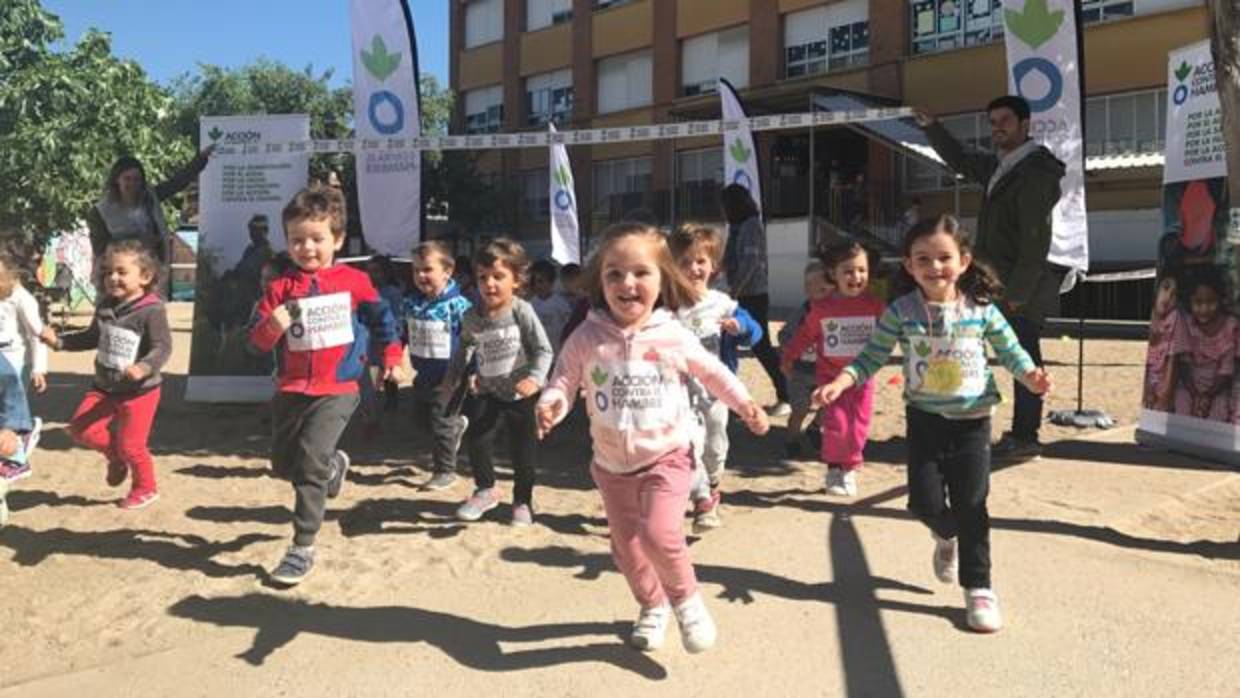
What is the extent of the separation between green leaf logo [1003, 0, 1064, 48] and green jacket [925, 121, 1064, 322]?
1606 mm

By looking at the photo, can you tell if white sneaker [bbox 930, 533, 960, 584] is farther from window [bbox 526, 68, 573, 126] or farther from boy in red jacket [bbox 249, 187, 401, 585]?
window [bbox 526, 68, 573, 126]

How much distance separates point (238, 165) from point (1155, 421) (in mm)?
7634

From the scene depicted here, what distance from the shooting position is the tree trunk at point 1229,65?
4.75 meters

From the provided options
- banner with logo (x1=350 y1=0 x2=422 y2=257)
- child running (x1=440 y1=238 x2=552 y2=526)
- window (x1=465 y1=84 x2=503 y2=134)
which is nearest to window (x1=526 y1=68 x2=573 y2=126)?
window (x1=465 y1=84 x2=503 y2=134)

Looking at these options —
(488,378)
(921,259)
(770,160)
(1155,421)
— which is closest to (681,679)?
(921,259)

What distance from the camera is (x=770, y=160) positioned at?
31312mm

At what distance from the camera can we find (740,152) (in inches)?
571

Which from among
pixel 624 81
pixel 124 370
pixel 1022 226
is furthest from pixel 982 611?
pixel 624 81

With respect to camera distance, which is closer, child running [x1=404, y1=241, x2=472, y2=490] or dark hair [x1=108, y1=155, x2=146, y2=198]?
child running [x1=404, y1=241, x2=472, y2=490]

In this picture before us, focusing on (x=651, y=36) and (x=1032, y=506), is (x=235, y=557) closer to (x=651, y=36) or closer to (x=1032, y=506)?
(x=1032, y=506)

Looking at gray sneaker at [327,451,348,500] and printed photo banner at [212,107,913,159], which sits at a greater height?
printed photo banner at [212,107,913,159]

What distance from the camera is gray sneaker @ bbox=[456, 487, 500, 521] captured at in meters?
5.48

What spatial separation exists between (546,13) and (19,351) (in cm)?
3534

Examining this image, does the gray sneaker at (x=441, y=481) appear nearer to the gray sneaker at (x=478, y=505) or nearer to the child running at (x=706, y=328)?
the gray sneaker at (x=478, y=505)
